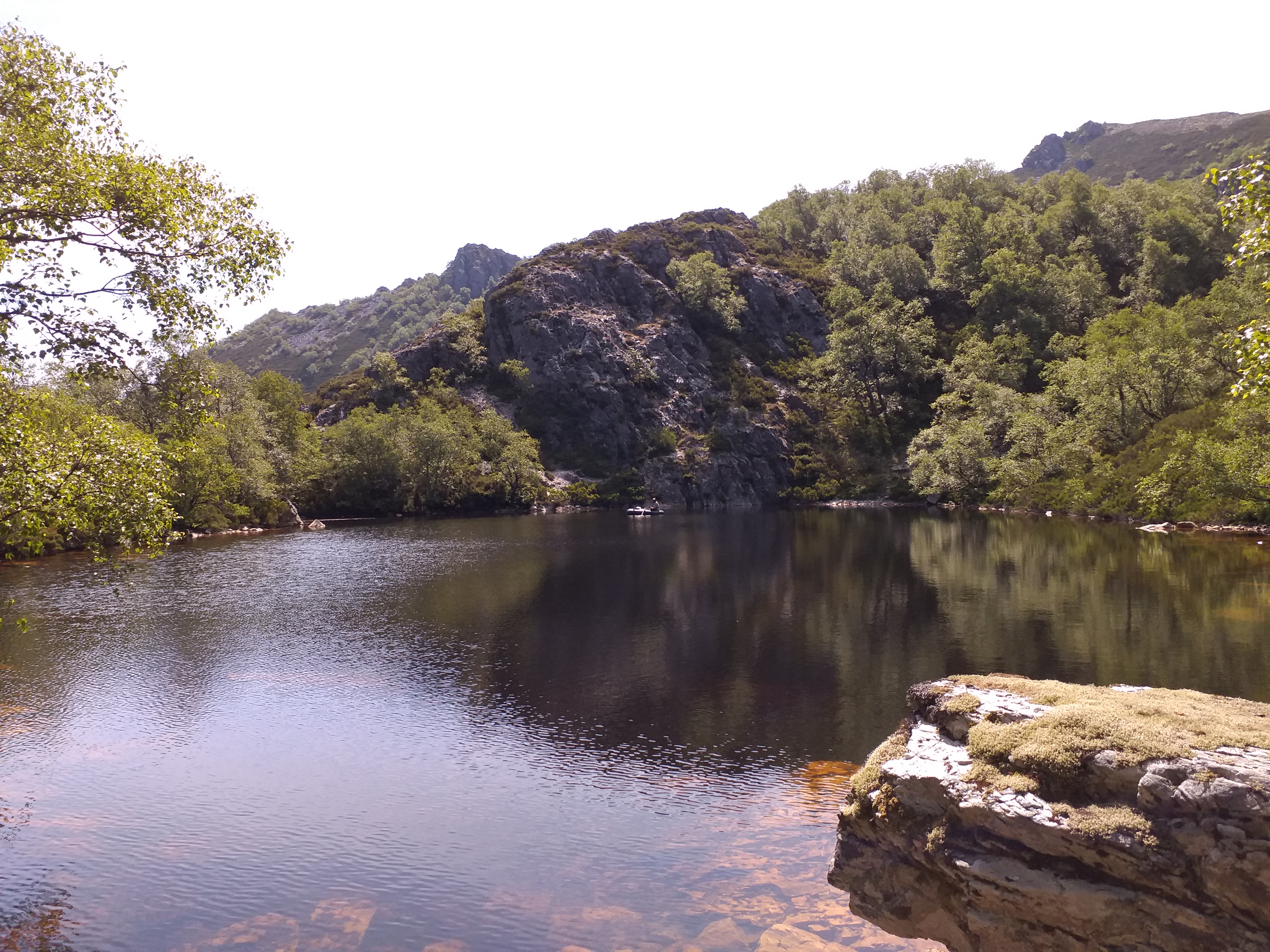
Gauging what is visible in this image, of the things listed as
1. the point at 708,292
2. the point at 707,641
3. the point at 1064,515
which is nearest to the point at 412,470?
the point at 708,292

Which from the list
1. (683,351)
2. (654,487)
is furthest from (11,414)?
(683,351)

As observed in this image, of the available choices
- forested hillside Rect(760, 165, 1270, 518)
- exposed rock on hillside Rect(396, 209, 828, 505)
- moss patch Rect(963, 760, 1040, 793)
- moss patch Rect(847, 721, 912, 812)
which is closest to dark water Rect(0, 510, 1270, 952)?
moss patch Rect(847, 721, 912, 812)

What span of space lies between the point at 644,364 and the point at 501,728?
418ft

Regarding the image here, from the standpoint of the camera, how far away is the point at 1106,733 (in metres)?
11.6

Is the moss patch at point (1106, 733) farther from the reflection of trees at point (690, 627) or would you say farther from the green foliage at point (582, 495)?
the green foliage at point (582, 495)

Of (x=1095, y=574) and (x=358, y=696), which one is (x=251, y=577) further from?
(x=1095, y=574)

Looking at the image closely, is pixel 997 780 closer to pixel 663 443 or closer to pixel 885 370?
pixel 663 443

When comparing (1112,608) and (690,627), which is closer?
(1112,608)

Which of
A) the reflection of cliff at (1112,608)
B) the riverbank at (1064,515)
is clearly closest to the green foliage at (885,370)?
the riverbank at (1064,515)

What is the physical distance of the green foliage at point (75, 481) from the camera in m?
15.2

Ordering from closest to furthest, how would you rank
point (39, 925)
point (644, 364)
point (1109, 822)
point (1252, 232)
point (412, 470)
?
point (1109, 822) < point (39, 925) < point (1252, 232) < point (412, 470) < point (644, 364)

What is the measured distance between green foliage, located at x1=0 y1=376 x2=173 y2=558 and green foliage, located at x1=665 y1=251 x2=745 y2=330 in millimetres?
148417

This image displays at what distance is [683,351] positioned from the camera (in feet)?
509

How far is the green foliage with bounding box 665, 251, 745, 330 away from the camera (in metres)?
160
